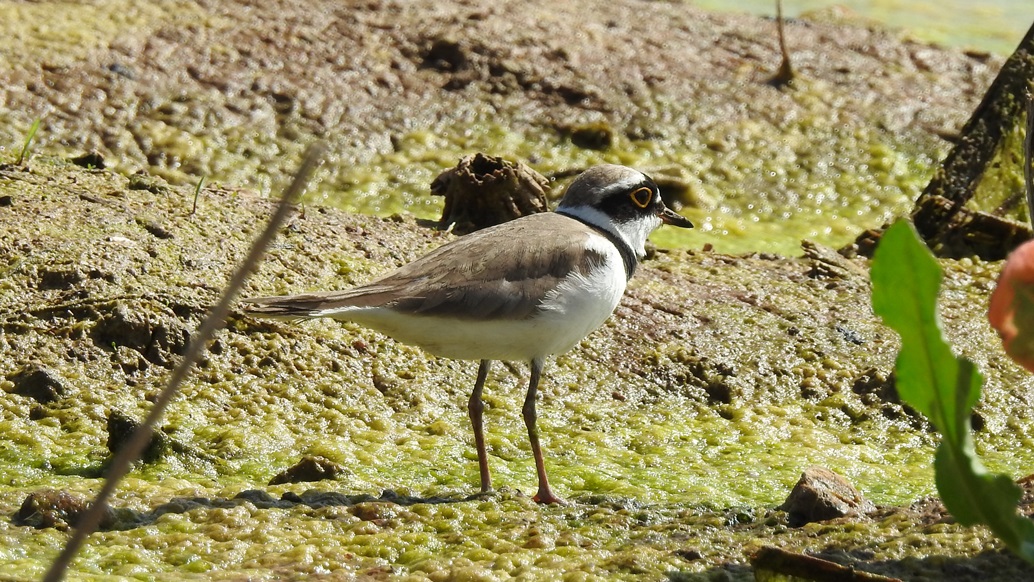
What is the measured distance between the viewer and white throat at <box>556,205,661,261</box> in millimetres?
5152

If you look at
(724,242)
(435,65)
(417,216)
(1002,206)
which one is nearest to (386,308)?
(417,216)

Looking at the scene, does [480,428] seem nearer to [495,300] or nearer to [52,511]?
[495,300]

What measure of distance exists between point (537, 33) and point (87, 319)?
521 cm

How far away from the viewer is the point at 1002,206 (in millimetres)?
7016

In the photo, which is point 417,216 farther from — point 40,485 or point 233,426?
point 40,485

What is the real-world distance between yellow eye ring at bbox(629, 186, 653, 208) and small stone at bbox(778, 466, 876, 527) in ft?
6.01

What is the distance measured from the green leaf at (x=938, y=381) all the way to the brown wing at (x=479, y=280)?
228 centimetres

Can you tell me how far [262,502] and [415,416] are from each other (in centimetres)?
122

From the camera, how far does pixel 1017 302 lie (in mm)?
2057

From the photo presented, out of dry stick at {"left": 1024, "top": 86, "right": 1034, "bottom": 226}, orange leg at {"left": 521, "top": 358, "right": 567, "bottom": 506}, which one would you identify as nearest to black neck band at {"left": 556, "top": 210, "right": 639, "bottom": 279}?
orange leg at {"left": 521, "top": 358, "right": 567, "bottom": 506}

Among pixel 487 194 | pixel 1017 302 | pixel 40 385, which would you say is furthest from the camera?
pixel 487 194

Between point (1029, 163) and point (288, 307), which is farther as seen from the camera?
point (288, 307)

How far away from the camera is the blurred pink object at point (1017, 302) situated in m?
2.04

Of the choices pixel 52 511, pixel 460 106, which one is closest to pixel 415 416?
pixel 52 511
